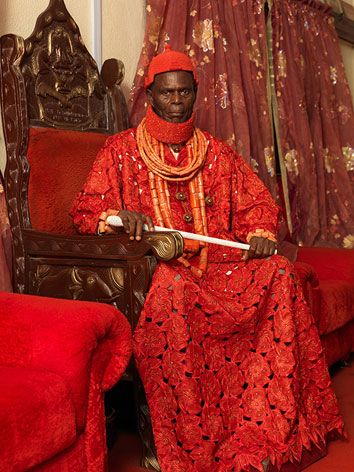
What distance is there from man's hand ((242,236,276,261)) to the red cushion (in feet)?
2.23

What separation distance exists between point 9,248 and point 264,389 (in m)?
1.00

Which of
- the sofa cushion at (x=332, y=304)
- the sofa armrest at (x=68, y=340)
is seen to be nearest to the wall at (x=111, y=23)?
the sofa armrest at (x=68, y=340)

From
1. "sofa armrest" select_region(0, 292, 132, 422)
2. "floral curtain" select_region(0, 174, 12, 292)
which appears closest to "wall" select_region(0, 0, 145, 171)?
"floral curtain" select_region(0, 174, 12, 292)

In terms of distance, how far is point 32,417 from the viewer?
1315mm

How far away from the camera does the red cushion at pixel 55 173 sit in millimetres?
2395

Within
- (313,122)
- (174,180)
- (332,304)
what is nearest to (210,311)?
(174,180)

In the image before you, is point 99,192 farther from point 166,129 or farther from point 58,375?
point 58,375

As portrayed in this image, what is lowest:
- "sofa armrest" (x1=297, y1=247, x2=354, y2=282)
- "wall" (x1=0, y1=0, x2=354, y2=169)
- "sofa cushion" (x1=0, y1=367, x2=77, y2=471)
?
"sofa armrest" (x1=297, y1=247, x2=354, y2=282)

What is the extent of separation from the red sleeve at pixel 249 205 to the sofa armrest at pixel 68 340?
98 cm

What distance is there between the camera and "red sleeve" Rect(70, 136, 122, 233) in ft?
7.47

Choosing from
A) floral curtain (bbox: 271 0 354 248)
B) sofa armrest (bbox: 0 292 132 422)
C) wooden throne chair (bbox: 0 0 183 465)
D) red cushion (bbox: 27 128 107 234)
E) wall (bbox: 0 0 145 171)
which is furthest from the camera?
floral curtain (bbox: 271 0 354 248)

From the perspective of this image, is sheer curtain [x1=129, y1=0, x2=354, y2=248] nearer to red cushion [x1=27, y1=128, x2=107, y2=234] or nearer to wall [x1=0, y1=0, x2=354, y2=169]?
wall [x1=0, y1=0, x2=354, y2=169]

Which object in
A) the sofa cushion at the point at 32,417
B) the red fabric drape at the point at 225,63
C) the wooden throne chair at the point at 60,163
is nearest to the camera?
the sofa cushion at the point at 32,417

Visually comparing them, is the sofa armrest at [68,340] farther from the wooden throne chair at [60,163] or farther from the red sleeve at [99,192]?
the red sleeve at [99,192]
